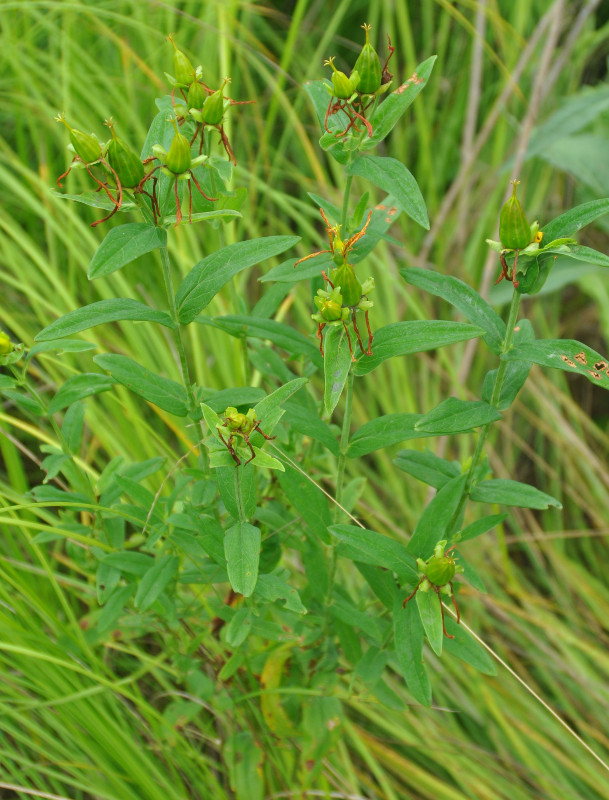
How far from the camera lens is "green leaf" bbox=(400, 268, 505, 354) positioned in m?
0.93

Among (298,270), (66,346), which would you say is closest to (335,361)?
Answer: (298,270)

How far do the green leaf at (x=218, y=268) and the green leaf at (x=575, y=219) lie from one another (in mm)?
300

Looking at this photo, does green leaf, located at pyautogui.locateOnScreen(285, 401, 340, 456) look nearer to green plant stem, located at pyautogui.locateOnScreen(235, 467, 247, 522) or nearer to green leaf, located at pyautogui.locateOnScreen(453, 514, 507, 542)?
green plant stem, located at pyautogui.locateOnScreen(235, 467, 247, 522)

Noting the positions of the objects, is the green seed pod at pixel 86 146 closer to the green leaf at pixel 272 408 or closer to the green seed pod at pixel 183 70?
the green seed pod at pixel 183 70

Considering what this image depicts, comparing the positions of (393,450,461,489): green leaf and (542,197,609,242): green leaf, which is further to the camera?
(393,450,461,489): green leaf

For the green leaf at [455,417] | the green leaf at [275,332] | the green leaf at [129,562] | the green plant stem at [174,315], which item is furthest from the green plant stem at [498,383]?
the green leaf at [129,562]

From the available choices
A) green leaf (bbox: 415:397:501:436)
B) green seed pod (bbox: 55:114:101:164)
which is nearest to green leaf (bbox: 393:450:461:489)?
green leaf (bbox: 415:397:501:436)

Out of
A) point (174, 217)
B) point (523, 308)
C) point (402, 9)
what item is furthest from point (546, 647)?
point (402, 9)

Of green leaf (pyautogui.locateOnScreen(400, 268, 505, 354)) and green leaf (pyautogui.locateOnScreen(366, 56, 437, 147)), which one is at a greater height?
green leaf (pyautogui.locateOnScreen(366, 56, 437, 147))

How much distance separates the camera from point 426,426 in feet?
2.99

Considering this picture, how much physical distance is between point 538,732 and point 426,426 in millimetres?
1158

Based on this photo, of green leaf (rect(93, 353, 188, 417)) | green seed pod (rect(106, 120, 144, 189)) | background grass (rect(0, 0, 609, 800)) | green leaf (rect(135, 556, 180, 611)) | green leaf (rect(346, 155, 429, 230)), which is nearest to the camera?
green seed pod (rect(106, 120, 144, 189))

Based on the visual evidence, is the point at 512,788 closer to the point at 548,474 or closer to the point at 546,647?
the point at 546,647

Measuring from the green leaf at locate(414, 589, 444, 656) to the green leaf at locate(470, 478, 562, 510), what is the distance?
17cm
